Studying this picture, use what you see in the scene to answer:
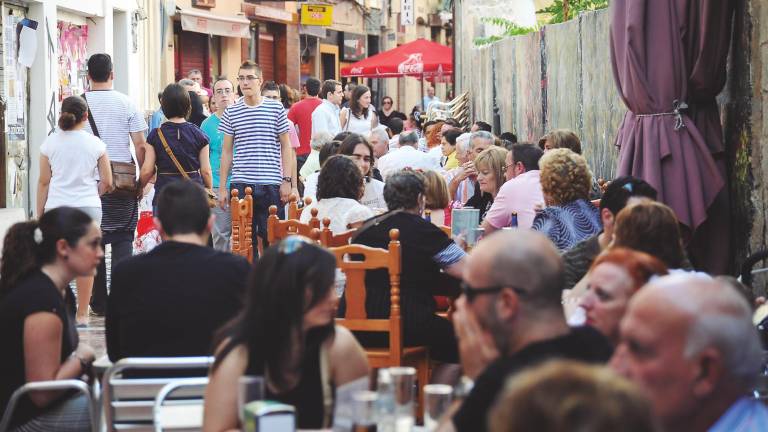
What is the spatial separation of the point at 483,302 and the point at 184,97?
7433 mm

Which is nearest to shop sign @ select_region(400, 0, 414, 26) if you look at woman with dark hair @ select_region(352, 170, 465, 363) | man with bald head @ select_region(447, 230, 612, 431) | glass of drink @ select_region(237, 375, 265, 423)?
woman with dark hair @ select_region(352, 170, 465, 363)

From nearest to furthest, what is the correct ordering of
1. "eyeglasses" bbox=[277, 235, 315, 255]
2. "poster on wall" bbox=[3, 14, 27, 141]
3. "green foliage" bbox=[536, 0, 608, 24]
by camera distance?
"eyeglasses" bbox=[277, 235, 315, 255]
"poster on wall" bbox=[3, 14, 27, 141]
"green foliage" bbox=[536, 0, 608, 24]

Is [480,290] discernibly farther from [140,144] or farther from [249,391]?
[140,144]

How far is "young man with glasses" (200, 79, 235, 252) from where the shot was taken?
1114 cm

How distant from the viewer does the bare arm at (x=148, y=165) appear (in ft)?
34.4

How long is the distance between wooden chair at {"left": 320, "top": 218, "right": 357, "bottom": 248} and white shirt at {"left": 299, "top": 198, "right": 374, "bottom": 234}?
46cm

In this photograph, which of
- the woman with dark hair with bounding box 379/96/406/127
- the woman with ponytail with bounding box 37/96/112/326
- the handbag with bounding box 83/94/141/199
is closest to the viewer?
the woman with ponytail with bounding box 37/96/112/326

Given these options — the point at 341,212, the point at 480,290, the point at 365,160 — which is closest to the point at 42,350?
the point at 480,290

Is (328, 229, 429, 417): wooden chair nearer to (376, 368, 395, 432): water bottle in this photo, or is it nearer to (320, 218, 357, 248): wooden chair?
(320, 218, 357, 248): wooden chair

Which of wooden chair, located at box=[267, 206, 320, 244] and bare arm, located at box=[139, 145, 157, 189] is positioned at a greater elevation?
bare arm, located at box=[139, 145, 157, 189]

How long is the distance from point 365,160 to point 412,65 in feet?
57.5

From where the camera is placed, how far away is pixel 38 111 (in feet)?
48.5

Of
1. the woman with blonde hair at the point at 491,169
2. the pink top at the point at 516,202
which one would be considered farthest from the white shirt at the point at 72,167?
the pink top at the point at 516,202

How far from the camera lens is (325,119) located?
15.3 m
